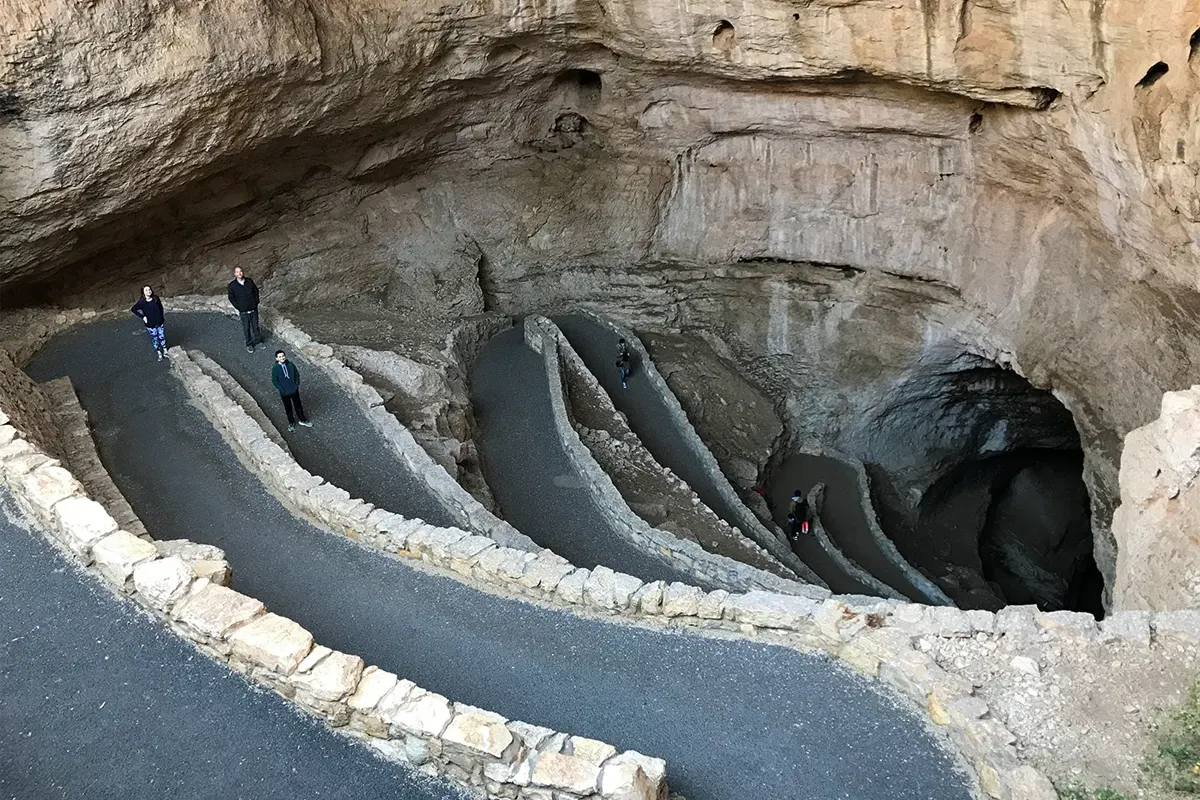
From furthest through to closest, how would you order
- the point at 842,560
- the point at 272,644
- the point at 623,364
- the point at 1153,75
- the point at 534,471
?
the point at 623,364 → the point at 842,560 → the point at 534,471 → the point at 1153,75 → the point at 272,644

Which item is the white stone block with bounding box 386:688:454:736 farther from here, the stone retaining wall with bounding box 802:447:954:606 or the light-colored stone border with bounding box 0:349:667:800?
the stone retaining wall with bounding box 802:447:954:606

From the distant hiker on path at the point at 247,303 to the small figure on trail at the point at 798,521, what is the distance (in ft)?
33.2

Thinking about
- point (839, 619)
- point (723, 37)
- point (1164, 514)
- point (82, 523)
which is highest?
point (723, 37)

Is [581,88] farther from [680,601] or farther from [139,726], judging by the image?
[139,726]

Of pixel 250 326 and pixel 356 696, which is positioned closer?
pixel 356 696

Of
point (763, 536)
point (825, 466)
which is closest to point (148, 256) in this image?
point (763, 536)

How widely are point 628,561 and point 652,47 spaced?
30.5 feet

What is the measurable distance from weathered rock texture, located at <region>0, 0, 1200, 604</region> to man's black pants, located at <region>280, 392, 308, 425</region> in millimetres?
4655

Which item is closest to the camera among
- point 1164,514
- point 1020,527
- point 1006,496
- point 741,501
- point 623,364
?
point 1164,514

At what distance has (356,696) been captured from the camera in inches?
221

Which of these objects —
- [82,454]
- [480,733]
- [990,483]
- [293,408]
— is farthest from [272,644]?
[990,483]

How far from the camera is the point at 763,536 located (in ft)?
44.8

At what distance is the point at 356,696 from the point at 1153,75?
1160 centimetres

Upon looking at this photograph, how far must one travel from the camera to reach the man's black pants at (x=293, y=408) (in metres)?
11.5
